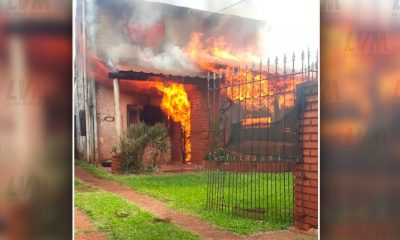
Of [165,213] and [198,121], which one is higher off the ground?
[198,121]

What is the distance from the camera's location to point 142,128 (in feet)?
8.60

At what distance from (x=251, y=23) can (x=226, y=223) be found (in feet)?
4.14

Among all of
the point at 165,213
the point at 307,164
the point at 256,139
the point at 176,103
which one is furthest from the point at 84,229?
the point at 307,164

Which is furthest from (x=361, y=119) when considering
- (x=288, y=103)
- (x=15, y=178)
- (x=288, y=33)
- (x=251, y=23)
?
(x=15, y=178)

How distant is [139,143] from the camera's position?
8.61 feet

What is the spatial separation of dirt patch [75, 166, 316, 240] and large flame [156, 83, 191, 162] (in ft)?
1.57


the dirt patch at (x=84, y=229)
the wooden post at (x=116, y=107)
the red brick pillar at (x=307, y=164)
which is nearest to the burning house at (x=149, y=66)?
the wooden post at (x=116, y=107)

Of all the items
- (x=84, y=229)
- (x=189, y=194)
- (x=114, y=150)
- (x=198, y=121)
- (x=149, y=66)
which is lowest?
(x=84, y=229)

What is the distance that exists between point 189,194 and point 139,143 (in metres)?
0.45

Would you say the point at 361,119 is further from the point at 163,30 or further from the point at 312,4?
→ the point at 163,30

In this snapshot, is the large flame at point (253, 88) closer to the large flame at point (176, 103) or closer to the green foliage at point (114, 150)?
the large flame at point (176, 103)

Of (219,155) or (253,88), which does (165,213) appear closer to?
(219,155)

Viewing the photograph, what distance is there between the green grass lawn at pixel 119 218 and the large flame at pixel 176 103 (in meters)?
0.57

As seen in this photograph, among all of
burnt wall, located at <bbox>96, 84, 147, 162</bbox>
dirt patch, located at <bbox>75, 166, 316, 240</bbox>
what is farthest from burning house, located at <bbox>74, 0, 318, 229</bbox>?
dirt patch, located at <bbox>75, 166, 316, 240</bbox>
